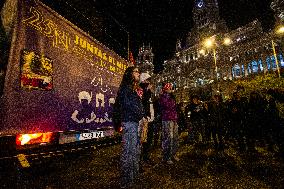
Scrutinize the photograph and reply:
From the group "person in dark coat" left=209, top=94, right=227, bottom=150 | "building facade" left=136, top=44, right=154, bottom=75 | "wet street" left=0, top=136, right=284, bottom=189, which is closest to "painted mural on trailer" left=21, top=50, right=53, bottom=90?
"wet street" left=0, top=136, right=284, bottom=189

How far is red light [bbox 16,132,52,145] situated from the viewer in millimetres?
3199

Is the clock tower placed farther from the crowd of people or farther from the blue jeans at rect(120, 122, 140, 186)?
the blue jeans at rect(120, 122, 140, 186)

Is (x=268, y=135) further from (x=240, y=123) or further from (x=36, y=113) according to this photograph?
(x=36, y=113)

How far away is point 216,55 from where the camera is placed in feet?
146

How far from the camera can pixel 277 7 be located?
36375 millimetres

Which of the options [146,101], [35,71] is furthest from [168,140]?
[35,71]

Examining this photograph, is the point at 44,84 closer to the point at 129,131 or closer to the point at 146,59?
the point at 129,131

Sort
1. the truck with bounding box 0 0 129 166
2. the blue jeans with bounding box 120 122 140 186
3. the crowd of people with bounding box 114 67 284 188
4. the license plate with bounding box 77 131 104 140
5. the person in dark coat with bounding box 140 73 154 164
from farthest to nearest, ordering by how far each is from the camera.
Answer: the person in dark coat with bounding box 140 73 154 164 → the license plate with bounding box 77 131 104 140 → the crowd of people with bounding box 114 67 284 188 → the blue jeans with bounding box 120 122 140 186 → the truck with bounding box 0 0 129 166

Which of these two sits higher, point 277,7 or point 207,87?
point 277,7

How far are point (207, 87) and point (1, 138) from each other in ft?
135

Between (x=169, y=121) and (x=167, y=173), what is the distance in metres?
1.38

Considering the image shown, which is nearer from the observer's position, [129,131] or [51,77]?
[129,131]

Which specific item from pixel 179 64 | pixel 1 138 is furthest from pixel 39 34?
pixel 179 64

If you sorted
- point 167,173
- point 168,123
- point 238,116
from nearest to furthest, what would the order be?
point 167,173
point 168,123
point 238,116
